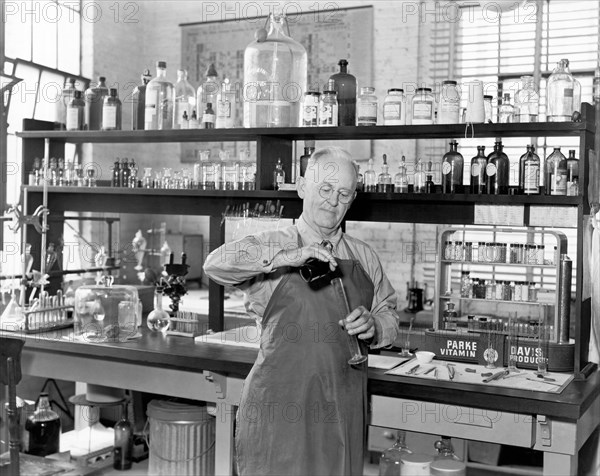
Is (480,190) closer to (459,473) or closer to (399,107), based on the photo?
(399,107)

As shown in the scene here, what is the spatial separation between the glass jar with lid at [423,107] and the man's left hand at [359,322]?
4.72 feet

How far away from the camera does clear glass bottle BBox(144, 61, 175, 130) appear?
4.25 m

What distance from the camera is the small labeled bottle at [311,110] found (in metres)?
3.75

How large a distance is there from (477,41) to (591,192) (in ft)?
11.2

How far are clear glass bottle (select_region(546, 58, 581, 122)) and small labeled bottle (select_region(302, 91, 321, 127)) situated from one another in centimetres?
111

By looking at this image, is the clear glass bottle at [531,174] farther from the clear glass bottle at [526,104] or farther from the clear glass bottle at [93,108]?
the clear glass bottle at [93,108]

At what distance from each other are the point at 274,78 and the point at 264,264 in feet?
7.25

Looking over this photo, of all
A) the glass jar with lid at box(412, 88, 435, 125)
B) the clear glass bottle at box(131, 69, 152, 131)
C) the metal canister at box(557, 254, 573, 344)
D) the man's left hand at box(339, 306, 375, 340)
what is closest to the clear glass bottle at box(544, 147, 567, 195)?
the metal canister at box(557, 254, 573, 344)

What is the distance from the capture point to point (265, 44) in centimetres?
433

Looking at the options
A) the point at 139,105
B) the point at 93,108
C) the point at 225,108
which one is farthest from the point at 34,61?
the point at 225,108

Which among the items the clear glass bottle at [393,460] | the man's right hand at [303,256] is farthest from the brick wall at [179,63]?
the man's right hand at [303,256]

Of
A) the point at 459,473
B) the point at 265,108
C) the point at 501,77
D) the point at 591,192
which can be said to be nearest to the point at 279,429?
the point at 459,473

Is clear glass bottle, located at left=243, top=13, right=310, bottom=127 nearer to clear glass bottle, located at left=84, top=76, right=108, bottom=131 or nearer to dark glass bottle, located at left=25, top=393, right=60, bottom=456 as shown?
clear glass bottle, located at left=84, top=76, right=108, bottom=131

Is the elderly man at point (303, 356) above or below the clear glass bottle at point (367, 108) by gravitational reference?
below
